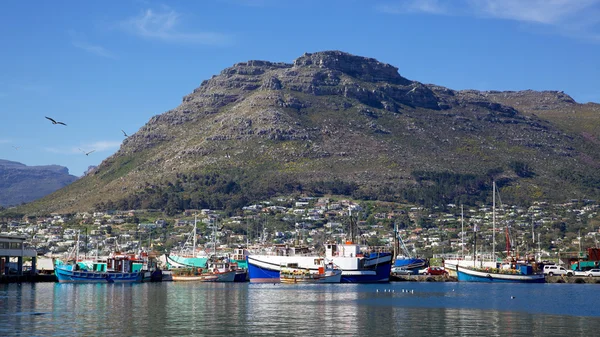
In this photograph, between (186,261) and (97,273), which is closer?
(97,273)

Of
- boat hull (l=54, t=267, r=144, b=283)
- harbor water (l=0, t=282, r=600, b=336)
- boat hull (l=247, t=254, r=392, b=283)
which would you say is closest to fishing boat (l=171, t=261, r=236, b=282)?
boat hull (l=247, t=254, r=392, b=283)

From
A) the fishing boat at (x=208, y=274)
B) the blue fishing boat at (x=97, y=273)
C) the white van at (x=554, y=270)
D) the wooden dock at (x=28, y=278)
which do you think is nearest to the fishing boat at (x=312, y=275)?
the fishing boat at (x=208, y=274)

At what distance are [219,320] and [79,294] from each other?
38.8 meters

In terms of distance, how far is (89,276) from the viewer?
13350 cm

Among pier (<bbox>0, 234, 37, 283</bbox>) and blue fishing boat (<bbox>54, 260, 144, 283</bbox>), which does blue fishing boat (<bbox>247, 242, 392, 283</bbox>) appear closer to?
blue fishing boat (<bbox>54, 260, 144, 283</bbox>)

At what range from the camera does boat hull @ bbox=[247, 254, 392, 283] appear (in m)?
136

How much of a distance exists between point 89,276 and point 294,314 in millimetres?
70464

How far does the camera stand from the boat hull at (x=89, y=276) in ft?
434

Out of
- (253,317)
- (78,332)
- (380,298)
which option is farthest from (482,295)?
(78,332)

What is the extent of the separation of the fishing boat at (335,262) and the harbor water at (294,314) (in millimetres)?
33648

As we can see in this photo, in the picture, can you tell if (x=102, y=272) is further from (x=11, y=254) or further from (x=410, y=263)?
(x=410, y=263)

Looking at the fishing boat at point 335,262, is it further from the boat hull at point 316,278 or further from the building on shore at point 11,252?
the building on shore at point 11,252

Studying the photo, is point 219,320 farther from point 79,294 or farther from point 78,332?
point 79,294

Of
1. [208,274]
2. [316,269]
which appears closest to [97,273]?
[208,274]
